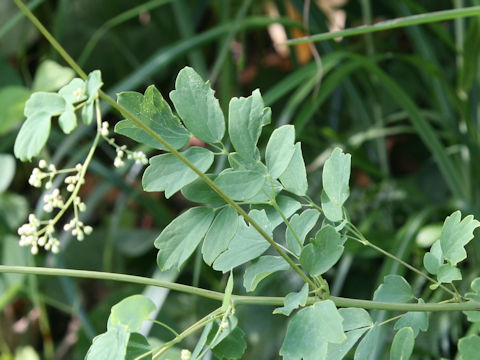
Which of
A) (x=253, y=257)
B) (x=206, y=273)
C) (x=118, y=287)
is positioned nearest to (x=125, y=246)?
(x=118, y=287)

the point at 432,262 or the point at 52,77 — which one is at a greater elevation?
the point at 52,77

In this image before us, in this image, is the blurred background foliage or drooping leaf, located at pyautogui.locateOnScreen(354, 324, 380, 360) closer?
drooping leaf, located at pyautogui.locateOnScreen(354, 324, 380, 360)

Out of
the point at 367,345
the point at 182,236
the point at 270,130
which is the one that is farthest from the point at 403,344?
the point at 270,130

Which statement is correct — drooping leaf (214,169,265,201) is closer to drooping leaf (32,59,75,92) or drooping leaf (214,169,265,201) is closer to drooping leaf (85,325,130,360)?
drooping leaf (85,325,130,360)

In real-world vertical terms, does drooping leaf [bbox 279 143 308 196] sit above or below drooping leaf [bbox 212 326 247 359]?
above

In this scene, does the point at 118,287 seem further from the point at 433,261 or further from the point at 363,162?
Result: the point at 433,261

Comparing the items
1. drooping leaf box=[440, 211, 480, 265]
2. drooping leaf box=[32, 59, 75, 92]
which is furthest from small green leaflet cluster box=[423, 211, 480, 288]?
drooping leaf box=[32, 59, 75, 92]

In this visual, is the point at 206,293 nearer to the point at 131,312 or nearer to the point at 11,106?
the point at 131,312

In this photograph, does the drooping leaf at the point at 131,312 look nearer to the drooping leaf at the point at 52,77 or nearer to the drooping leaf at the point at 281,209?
the drooping leaf at the point at 281,209
